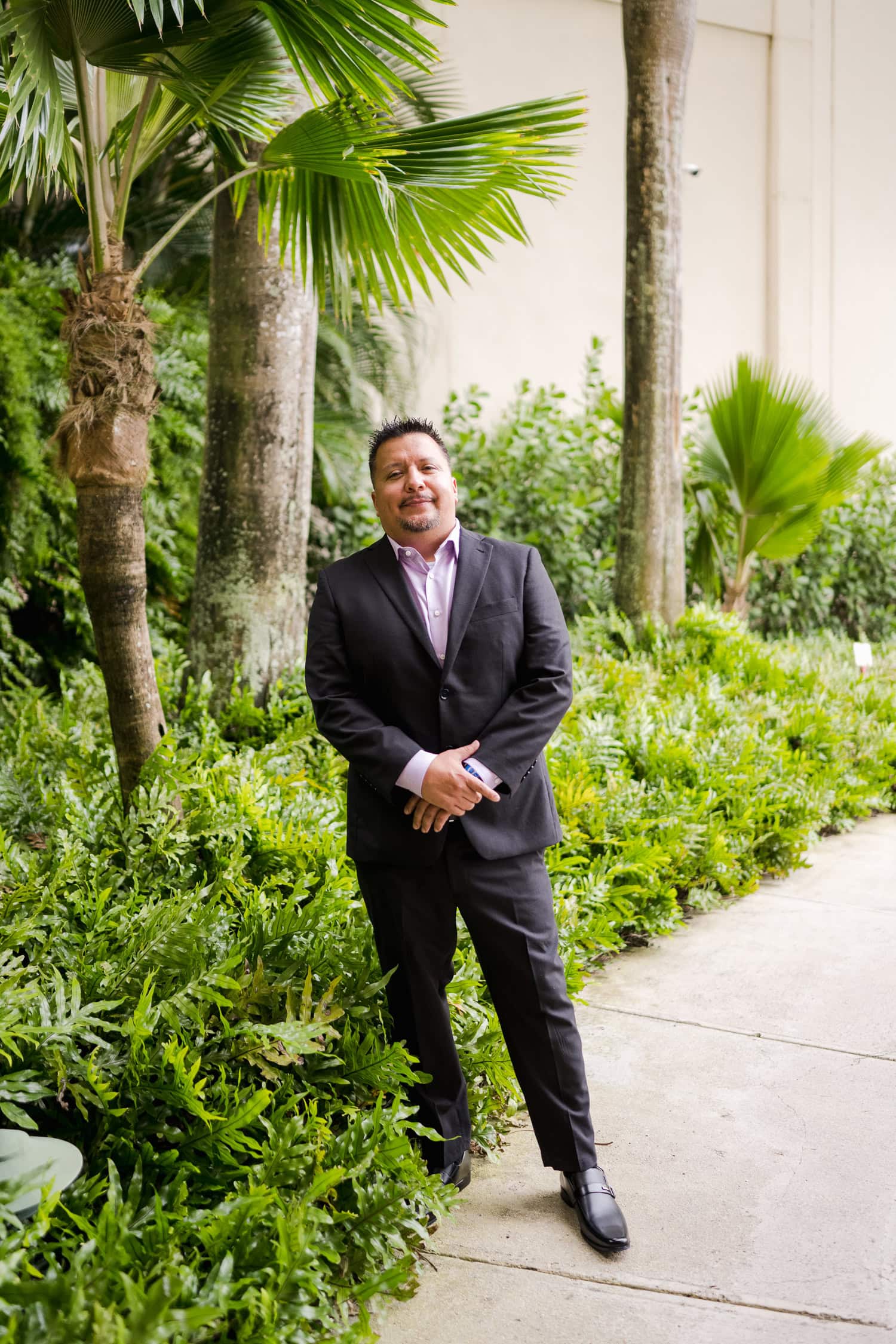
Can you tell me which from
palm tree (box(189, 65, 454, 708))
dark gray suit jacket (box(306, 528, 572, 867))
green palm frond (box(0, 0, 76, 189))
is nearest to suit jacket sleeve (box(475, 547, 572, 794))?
dark gray suit jacket (box(306, 528, 572, 867))

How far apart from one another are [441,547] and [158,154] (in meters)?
1.97

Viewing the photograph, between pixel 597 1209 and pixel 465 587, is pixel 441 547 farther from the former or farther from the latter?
pixel 597 1209

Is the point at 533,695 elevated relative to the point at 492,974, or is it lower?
elevated

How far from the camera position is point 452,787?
2.52 metres

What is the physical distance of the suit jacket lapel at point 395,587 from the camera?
8.93ft

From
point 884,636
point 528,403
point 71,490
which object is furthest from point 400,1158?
point 884,636

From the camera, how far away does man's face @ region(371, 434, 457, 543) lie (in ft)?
9.00

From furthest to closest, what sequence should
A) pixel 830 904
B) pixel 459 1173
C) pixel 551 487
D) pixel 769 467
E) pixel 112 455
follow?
pixel 551 487 → pixel 769 467 → pixel 830 904 → pixel 112 455 → pixel 459 1173

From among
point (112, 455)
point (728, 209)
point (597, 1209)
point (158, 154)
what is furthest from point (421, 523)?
point (728, 209)

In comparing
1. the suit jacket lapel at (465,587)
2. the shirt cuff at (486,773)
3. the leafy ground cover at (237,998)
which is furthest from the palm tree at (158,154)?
the shirt cuff at (486,773)

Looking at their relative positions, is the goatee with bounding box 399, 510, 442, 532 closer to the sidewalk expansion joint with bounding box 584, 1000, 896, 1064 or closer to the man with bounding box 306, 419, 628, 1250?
the man with bounding box 306, 419, 628, 1250

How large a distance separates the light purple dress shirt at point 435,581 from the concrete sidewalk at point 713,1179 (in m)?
1.39

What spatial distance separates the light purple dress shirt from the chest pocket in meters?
0.07

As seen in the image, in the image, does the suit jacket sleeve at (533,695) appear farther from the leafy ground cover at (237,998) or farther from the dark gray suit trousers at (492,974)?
the leafy ground cover at (237,998)
